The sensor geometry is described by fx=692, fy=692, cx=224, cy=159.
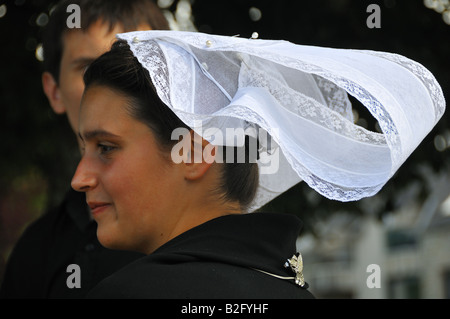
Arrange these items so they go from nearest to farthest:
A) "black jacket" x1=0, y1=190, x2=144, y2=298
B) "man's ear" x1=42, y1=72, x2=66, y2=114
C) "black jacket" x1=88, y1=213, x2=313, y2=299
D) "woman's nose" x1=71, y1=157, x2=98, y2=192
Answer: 1. "black jacket" x1=88, y1=213, x2=313, y2=299
2. "woman's nose" x1=71, y1=157, x2=98, y2=192
3. "black jacket" x1=0, y1=190, x2=144, y2=298
4. "man's ear" x1=42, y1=72, x2=66, y2=114

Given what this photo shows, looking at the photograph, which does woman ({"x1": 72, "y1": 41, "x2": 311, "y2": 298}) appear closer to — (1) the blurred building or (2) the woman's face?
(2) the woman's face

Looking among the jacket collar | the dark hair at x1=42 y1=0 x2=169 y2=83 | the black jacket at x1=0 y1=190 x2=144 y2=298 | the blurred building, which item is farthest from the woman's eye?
the blurred building

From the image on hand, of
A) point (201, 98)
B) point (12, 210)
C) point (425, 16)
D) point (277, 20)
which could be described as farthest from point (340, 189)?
point (12, 210)

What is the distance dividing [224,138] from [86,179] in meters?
0.47

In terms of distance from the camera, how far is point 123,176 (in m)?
2.07

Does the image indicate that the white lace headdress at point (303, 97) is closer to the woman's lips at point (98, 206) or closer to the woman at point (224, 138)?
the woman at point (224, 138)

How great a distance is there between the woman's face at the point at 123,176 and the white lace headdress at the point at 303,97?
7.2 inches

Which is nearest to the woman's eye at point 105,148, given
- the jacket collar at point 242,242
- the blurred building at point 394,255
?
the jacket collar at point 242,242

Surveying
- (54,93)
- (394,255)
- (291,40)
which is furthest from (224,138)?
(394,255)

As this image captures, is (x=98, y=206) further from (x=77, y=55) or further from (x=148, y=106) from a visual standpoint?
(x=77, y=55)

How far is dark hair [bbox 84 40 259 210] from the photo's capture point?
2062 mm

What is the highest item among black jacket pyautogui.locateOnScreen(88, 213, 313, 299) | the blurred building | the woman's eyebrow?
the blurred building

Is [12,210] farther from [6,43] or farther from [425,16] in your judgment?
[425,16]

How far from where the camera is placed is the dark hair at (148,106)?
A: 2062 millimetres
